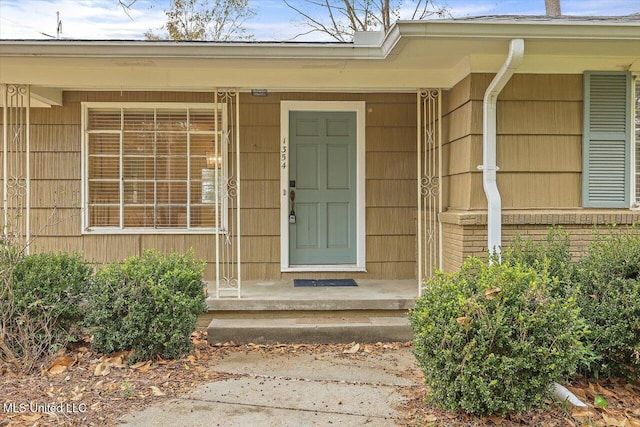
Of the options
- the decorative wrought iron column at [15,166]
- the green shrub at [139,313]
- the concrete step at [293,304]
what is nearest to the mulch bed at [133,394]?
the green shrub at [139,313]

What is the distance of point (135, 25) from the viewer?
10.5 m

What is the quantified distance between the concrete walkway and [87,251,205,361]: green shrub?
39cm

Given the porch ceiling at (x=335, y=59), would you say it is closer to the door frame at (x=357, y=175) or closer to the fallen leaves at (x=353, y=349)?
the door frame at (x=357, y=175)

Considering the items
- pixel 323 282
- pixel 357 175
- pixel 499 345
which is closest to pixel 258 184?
pixel 357 175

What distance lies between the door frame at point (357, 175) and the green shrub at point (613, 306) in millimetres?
2646

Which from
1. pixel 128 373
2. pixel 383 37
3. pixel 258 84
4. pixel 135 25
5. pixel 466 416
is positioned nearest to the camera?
pixel 466 416

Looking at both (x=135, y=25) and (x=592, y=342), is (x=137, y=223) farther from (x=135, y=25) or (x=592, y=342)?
(x=135, y=25)

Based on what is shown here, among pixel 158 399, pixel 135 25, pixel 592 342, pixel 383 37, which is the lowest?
pixel 158 399

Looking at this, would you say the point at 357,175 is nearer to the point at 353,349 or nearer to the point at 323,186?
the point at 323,186

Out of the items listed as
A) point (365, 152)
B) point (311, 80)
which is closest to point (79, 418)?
point (311, 80)

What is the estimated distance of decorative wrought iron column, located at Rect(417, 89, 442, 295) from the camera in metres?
4.67

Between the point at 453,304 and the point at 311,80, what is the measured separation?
276cm

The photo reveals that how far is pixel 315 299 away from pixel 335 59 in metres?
2.13

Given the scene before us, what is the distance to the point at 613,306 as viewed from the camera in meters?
2.87
